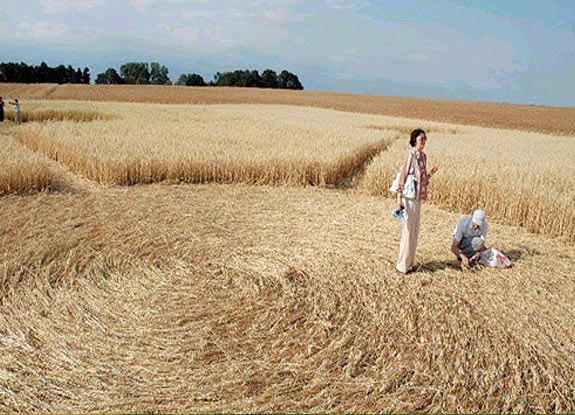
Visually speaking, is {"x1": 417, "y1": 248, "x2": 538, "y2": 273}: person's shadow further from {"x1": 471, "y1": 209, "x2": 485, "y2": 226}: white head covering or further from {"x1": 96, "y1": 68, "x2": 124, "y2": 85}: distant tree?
{"x1": 96, "y1": 68, "x2": 124, "y2": 85}: distant tree

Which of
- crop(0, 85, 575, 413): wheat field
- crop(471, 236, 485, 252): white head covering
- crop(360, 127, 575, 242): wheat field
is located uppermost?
crop(360, 127, 575, 242): wheat field

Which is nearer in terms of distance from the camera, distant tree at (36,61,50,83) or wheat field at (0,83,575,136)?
wheat field at (0,83,575,136)

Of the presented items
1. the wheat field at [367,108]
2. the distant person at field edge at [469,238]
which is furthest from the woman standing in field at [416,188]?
the wheat field at [367,108]

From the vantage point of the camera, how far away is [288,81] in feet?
284

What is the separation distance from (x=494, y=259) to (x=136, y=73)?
283ft

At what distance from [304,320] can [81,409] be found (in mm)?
2106

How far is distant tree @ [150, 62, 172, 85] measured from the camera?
8238 cm

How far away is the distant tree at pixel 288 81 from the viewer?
8625 cm

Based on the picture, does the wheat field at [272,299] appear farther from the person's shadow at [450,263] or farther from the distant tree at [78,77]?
the distant tree at [78,77]

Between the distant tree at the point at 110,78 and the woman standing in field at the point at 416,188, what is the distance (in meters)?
84.8

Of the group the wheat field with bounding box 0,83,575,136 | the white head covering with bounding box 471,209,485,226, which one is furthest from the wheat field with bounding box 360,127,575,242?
the wheat field with bounding box 0,83,575,136

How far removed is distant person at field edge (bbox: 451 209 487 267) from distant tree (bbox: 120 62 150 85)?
84.2m

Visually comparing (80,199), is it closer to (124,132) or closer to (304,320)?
(304,320)

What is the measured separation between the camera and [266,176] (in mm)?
10672
